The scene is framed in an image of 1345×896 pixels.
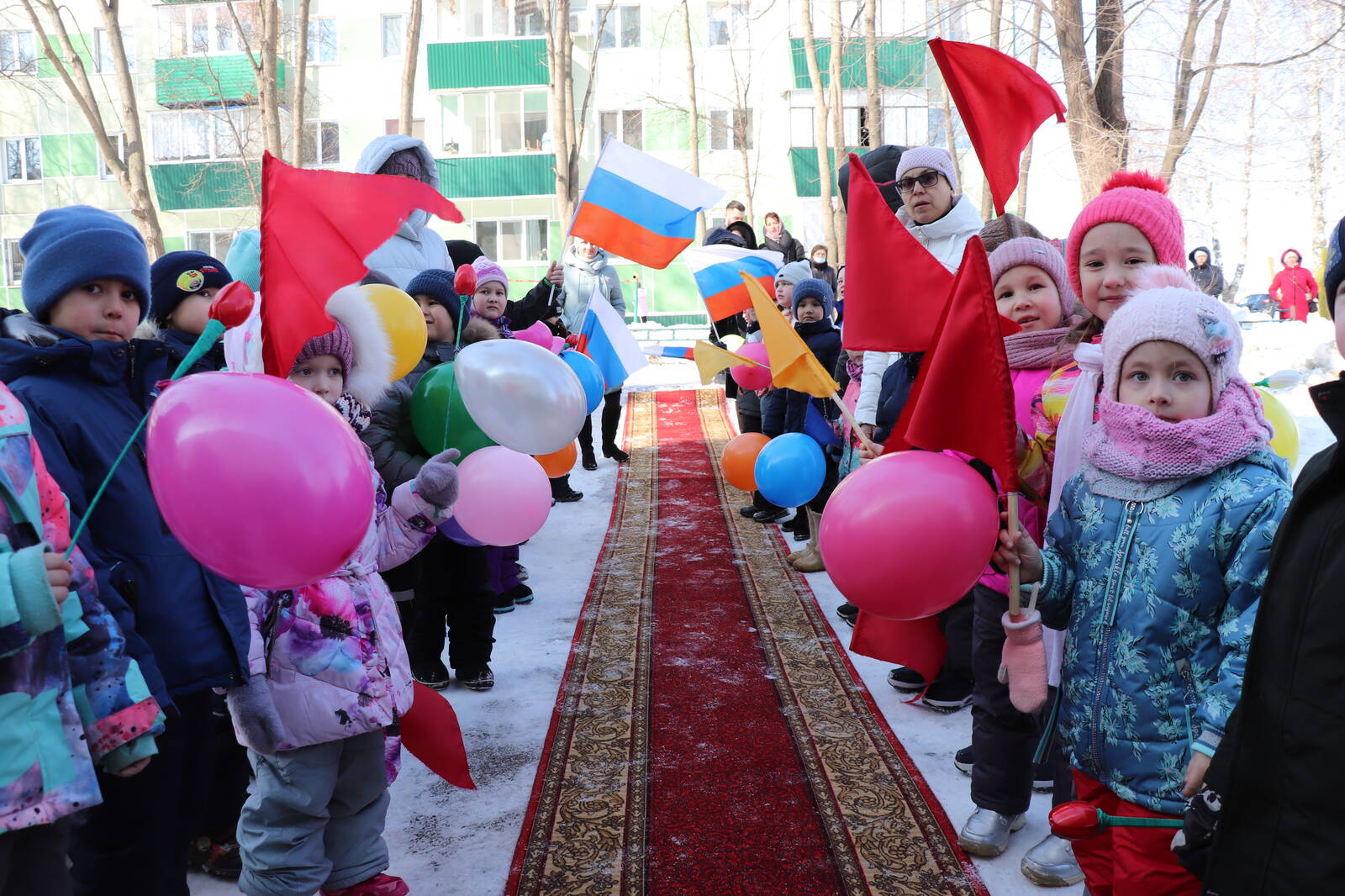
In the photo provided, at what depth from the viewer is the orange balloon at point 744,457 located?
6.14m

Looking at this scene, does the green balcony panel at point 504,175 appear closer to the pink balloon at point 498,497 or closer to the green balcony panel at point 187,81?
the green balcony panel at point 187,81

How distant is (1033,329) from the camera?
9.42 feet

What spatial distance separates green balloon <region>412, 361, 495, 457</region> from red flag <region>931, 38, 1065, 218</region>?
5.75 feet

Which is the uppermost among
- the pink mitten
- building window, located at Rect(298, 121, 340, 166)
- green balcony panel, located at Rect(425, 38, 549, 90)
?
green balcony panel, located at Rect(425, 38, 549, 90)

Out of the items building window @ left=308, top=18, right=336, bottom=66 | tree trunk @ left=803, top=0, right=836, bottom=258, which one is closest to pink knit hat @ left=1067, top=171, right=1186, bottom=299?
tree trunk @ left=803, top=0, right=836, bottom=258

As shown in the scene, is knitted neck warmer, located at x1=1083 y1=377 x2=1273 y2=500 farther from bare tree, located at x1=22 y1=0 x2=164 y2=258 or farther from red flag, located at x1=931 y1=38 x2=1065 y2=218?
bare tree, located at x1=22 y1=0 x2=164 y2=258

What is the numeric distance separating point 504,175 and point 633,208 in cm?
2254

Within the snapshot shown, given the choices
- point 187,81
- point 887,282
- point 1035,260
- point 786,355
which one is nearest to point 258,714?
point 786,355

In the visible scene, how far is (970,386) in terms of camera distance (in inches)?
76.3

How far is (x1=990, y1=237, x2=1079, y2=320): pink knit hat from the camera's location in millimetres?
2842

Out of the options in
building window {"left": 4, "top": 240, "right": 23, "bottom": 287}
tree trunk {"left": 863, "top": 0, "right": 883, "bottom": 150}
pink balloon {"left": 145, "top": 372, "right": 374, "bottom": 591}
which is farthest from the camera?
building window {"left": 4, "top": 240, "right": 23, "bottom": 287}

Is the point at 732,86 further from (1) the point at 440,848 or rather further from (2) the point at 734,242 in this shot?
(1) the point at 440,848

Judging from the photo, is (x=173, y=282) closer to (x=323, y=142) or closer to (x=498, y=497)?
(x=498, y=497)

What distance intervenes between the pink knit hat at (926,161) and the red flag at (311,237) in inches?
76.9
